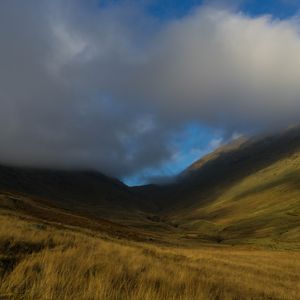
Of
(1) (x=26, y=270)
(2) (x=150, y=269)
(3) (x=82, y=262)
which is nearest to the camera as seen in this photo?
(1) (x=26, y=270)

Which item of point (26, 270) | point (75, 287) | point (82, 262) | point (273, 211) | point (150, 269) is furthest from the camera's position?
point (273, 211)

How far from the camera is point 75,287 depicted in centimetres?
733

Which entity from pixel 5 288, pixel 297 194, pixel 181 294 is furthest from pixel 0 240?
pixel 297 194

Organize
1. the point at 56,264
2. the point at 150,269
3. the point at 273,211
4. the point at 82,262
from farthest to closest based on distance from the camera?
the point at 273,211
the point at 150,269
the point at 82,262
the point at 56,264

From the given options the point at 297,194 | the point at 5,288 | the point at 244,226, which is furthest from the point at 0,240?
the point at 297,194

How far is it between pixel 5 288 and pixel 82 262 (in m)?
2.74

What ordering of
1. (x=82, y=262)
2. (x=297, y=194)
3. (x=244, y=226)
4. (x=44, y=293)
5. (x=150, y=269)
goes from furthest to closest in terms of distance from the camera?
(x=297, y=194), (x=244, y=226), (x=150, y=269), (x=82, y=262), (x=44, y=293)

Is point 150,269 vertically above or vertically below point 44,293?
above

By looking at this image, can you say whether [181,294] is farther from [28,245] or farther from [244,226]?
[244,226]

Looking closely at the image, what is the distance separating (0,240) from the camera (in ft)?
36.1

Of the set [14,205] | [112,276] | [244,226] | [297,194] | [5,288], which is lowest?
[5,288]

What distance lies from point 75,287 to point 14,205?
139ft

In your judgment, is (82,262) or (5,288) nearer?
(5,288)

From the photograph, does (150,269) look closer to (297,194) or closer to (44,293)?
(44,293)
